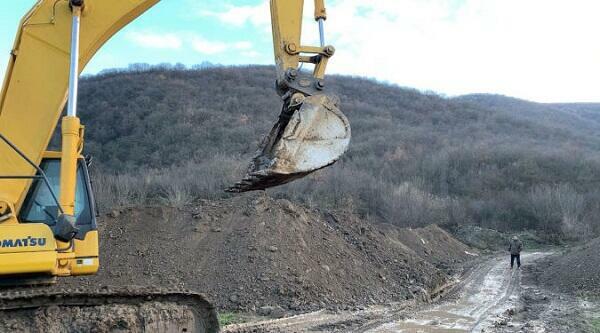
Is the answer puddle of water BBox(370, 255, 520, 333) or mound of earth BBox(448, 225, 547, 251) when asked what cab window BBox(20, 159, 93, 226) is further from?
mound of earth BBox(448, 225, 547, 251)

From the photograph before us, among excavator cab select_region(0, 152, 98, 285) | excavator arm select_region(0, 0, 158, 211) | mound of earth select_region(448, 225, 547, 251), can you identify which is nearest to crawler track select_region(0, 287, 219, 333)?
excavator cab select_region(0, 152, 98, 285)

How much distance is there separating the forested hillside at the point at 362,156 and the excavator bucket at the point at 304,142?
50.0 feet

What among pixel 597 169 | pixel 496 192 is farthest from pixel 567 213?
pixel 597 169

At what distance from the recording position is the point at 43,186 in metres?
5.85

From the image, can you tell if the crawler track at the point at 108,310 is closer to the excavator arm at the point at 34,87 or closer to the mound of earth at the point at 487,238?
the excavator arm at the point at 34,87

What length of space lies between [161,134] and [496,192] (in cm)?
2479

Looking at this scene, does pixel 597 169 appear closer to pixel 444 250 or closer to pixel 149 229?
pixel 444 250

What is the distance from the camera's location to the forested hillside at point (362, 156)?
101 feet

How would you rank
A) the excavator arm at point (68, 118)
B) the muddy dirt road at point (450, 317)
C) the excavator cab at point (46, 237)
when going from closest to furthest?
the excavator cab at point (46, 237) < the excavator arm at point (68, 118) < the muddy dirt road at point (450, 317)

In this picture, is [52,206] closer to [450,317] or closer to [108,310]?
[108,310]

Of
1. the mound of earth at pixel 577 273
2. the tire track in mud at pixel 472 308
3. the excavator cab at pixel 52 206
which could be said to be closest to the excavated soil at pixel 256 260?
the tire track in mud at pixel 472 308

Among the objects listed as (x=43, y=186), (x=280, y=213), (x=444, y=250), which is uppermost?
(x=43, y=186)

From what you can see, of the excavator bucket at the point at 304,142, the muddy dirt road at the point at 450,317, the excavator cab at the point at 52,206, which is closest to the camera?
the excavator cab at the point at 52,206

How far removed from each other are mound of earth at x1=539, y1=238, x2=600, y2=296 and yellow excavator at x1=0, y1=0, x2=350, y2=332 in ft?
36.0
